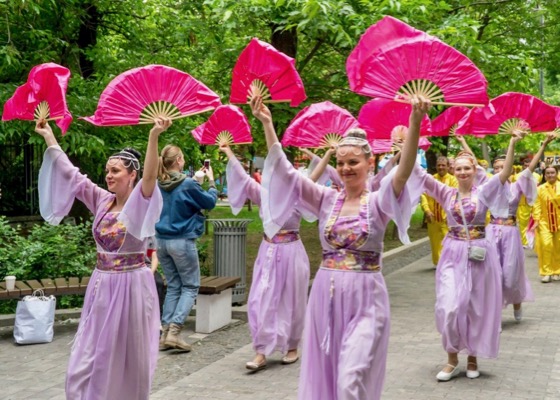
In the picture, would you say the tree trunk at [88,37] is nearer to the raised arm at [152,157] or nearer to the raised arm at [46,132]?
the raised arm at [46,132]

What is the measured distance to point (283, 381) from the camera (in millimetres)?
7246

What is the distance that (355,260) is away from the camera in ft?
16.5

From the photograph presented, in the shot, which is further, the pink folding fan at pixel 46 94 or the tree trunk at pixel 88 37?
the tree trunk at pixel 88 37

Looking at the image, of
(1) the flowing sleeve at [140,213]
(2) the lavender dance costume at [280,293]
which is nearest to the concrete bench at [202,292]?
(2) the lavender dance costume at [280,293]

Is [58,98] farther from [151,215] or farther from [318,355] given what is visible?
[318,355]

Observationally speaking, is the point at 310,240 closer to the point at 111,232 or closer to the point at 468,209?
the point at 468,209

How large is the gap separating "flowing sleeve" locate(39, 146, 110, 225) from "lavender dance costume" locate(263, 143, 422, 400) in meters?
1.45

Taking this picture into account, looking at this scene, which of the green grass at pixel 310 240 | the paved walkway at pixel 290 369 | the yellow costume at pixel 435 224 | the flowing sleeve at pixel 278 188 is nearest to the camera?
the flowing sleeve at pixel 278 188

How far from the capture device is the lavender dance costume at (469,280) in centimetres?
737

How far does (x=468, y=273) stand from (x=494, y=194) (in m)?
0.77

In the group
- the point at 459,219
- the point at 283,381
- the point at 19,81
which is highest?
the point at 19,81

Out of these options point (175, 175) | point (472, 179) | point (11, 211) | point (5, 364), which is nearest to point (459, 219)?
point (472, 179)

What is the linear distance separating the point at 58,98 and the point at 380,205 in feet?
7.92

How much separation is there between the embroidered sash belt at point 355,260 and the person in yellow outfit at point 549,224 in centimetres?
983
